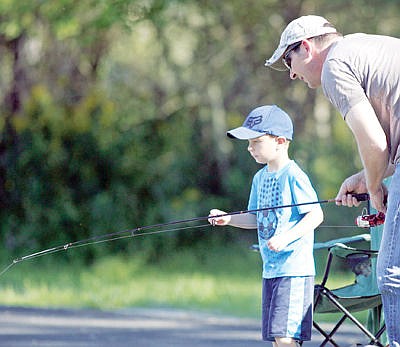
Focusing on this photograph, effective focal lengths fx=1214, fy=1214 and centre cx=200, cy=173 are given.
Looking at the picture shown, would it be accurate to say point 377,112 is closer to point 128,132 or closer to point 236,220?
point 236,220

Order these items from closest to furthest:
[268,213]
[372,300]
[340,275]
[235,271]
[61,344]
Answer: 1. [268,213]
2. [372,300]
3. [61,344]
4. [340,275]
5. [235,271]

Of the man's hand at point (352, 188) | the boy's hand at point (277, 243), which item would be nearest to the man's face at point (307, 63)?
the man's hand at point (352, 188)

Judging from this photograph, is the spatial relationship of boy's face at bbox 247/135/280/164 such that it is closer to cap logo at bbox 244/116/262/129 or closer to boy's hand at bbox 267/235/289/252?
cap logo at bbox 244/116/262/129

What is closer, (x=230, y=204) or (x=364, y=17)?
(x=230, y=204)

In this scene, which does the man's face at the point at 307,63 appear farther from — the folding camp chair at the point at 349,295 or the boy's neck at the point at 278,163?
the folding camp chair at the point at 349,295

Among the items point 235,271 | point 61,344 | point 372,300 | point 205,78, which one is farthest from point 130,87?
point 372,300

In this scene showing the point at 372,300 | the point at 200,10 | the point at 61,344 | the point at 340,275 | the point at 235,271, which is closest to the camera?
the point at 372,300

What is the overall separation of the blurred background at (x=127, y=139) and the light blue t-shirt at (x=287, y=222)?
21.1ft

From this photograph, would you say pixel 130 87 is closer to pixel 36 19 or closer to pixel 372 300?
pixel 36 19

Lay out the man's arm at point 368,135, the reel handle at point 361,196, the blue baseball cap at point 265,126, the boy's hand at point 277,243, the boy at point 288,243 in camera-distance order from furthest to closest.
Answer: the blue baseball cap at point 265,126 < the boy at point 288,243 < the boy's hand at point 277,243 < the reel handle at point 361,196 < the man's arm at point 368,135

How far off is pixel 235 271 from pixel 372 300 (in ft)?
24.4

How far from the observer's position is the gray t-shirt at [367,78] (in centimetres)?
454

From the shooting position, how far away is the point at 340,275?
12844 millimetres

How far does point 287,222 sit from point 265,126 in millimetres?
499
